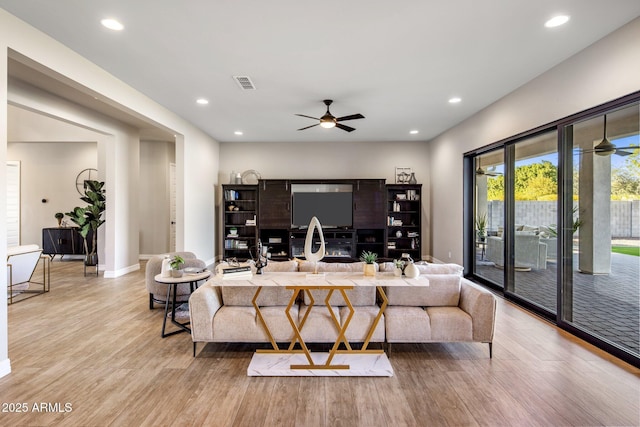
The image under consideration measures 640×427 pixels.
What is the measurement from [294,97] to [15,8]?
2905 mm

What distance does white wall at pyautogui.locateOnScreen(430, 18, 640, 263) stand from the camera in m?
2.75

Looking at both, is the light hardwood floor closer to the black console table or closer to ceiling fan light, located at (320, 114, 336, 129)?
ceiling fan light, located at (320, 114, 336, 129)

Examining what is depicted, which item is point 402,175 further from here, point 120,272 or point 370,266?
point 120,272

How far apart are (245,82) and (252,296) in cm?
270

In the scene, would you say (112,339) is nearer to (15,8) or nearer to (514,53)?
(15,8)

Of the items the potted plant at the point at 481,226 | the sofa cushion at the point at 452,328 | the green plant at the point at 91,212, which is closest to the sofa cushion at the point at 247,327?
the sofa cushion at the point at 452,328

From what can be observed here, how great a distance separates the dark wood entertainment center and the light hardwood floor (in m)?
4.10

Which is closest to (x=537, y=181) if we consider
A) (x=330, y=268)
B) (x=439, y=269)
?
(x=439, y=269)

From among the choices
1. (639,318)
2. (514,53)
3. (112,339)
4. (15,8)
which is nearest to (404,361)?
(639,318)

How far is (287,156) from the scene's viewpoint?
7.72 metres

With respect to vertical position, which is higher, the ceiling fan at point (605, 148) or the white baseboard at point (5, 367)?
the ceiling fan at point (605, 148)

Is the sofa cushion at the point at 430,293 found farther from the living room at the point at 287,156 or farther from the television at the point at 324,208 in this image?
the television at the point at 324,208

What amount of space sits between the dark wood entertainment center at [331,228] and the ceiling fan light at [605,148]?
422 centimetres

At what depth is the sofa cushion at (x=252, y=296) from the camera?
2.88m
